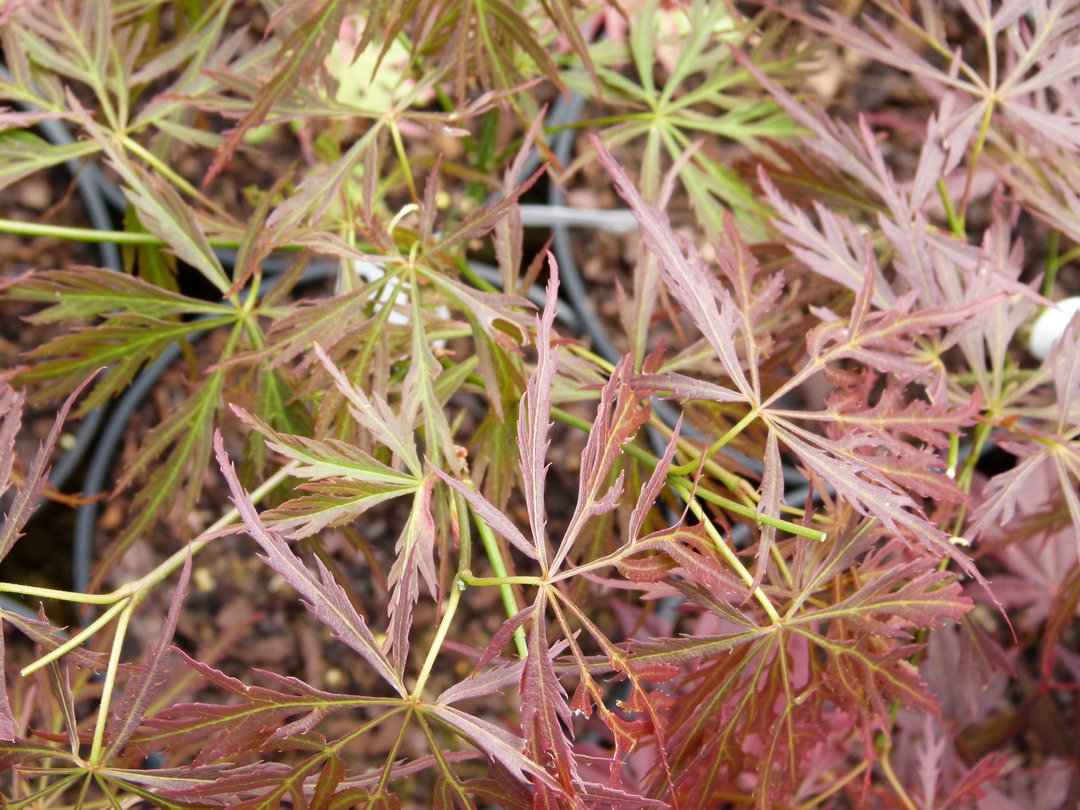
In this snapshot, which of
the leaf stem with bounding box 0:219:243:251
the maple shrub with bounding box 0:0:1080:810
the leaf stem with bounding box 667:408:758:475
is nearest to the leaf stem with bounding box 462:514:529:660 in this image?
the maple shrub with bounding box 0:0:1080:810

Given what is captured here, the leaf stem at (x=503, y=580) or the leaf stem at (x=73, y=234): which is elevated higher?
the leaf stem at (x=73, y=234)

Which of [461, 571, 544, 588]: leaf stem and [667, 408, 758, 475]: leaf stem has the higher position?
[667, 408, 758, 475]: leaf stem

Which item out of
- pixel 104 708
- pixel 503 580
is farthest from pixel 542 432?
pixel 104 708

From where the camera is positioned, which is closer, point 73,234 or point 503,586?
point 503,586

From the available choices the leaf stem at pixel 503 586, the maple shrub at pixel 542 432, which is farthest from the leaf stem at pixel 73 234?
the leaf stem at pixel 503 586

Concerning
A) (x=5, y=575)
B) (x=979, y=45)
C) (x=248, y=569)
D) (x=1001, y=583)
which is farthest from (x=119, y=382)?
(x=979, y=45)

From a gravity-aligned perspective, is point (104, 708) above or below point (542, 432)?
below

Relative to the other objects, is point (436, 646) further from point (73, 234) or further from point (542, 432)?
point (73, 234)

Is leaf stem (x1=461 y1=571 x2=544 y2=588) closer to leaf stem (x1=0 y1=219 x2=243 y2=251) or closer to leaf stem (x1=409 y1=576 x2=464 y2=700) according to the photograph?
leaf stem (x1=409 y1=576 x2=464 y2=700)

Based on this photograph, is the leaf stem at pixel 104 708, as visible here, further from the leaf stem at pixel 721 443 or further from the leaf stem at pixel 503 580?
the leaf stem at pixel 721 443
